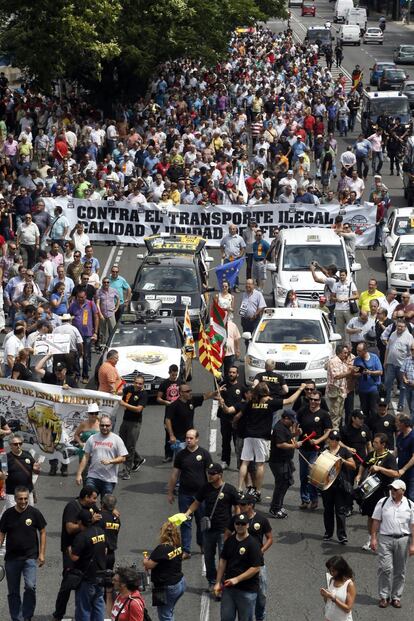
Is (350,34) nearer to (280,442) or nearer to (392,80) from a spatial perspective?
(392,80)

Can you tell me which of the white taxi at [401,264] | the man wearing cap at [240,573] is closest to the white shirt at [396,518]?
the man wearing cap at [240,573]

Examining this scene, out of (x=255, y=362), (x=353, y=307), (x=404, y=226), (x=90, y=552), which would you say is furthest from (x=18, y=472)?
(x=404, y=226)

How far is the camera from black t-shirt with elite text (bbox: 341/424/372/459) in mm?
18062

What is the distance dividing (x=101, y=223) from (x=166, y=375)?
1239 cm

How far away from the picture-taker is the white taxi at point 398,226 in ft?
107

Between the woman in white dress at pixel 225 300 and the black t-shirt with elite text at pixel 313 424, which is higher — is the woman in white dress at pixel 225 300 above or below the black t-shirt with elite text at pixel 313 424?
below

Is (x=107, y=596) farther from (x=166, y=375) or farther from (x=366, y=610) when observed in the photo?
(x=166, y=375)

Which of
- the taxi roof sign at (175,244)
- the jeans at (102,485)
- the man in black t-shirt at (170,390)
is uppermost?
the jeans at (102,485)

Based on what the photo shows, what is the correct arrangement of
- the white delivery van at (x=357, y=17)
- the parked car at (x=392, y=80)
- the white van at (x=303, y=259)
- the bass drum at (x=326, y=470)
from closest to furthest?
the bass drum at (x=326, y=470)
the white van at (x=303, y=259)
the parked car at (x=392, y=80)
the white delivery van at (x=357, y=17)

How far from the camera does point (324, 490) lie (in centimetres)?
1739

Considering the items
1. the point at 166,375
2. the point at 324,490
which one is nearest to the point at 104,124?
the point at 166,375

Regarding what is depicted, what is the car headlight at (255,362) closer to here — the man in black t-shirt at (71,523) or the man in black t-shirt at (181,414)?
the man in black t-shirt at (181,414)

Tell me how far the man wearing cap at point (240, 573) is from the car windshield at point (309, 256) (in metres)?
14.9

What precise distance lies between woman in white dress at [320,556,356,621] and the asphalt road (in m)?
1.83
